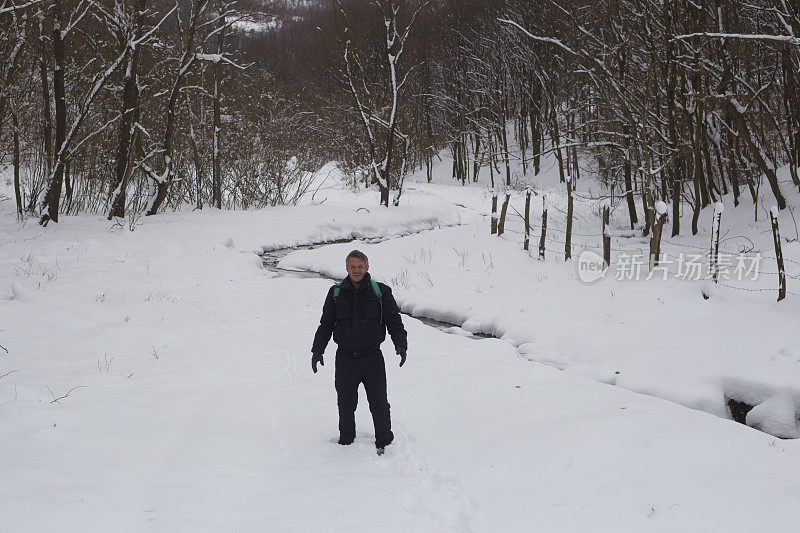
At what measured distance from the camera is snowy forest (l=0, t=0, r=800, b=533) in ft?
12.9

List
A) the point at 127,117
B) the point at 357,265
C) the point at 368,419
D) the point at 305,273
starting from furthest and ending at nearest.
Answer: the point at 127,117 → the point at 305,273 → the point at 368,419 → the point at 357,265

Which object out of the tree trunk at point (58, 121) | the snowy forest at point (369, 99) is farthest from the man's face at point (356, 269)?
the tree trunk at point (58, 121)

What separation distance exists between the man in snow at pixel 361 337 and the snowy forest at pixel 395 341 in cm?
2

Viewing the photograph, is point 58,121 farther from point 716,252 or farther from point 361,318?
point 716,252

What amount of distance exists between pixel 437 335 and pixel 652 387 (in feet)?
11.5

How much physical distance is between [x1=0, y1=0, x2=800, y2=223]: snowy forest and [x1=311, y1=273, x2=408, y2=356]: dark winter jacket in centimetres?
456

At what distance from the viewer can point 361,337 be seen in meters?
4.93

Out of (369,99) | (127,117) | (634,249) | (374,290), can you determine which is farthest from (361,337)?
(369,99)

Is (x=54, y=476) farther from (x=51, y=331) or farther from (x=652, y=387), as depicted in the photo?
(x=652, y=387)

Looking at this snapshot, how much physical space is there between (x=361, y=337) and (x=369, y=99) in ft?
72.3

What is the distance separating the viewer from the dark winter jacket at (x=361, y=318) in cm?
493

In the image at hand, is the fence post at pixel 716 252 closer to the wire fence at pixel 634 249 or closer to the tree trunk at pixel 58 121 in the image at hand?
the wire fence at pixel 634 249

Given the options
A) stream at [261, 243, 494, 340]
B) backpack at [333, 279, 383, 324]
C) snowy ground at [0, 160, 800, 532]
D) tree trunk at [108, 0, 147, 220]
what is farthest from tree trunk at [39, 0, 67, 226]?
backpack at [333, 279, 383, 324]

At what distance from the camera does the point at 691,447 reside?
446 cm
